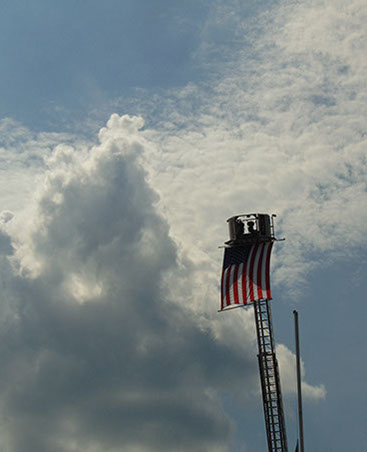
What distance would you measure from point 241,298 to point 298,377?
90.6 feet

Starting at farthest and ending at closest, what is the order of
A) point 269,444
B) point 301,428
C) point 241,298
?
point 269,444, point 241,298, point 301,428

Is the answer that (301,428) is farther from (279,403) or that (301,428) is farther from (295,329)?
(279,403)

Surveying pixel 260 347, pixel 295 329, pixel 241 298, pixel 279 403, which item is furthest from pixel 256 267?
pixel 295 329

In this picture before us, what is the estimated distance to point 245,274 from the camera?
79500 millimetres

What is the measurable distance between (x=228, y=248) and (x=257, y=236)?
12.2 ft

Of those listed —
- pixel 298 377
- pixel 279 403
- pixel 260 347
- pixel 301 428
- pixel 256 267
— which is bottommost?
pixel 301 428

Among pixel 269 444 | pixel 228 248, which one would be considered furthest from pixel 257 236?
pixel 269 444

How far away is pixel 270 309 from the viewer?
277 ft

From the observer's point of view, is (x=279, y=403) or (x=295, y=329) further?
(x=279, y=403)

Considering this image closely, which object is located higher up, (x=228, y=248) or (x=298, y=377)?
(x=228, y=248)

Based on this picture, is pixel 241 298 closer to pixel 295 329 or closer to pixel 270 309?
pixel 270 309

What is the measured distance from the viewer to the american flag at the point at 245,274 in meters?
77.9

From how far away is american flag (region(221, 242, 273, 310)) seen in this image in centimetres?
7788

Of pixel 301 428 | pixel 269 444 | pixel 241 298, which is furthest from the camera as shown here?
pixel 269 444
